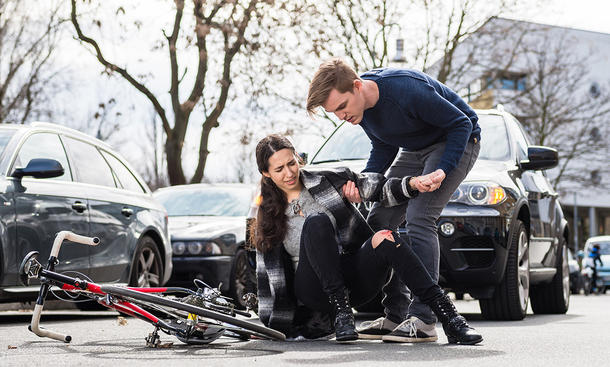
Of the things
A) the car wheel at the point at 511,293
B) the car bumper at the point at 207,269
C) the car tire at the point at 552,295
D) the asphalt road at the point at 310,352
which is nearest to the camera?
the asphalt road at the point at 310,352

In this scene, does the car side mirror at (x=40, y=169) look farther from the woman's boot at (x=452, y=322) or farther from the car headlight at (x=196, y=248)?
the car headlight at (x=196, y=248)

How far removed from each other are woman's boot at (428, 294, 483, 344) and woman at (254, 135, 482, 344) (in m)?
0.01

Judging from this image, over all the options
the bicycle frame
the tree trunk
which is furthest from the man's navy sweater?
the tree trunk

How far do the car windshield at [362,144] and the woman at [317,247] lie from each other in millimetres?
2724

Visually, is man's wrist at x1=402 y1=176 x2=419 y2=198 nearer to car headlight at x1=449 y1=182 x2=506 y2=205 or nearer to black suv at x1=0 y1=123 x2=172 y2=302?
car headlight at x1=449 y1=182 x2=506 y2=205

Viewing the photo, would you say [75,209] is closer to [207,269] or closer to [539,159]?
[207,269]

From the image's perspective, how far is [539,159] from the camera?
8469 millimetres

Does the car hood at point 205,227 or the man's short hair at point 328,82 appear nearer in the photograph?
the man's short hair at point 328,82

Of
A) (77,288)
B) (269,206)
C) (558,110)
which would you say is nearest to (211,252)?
(269,206)

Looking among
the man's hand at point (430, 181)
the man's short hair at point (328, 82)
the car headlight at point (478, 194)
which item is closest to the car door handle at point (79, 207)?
the car headlight at point (478, 194)

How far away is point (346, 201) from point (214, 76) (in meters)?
15.5

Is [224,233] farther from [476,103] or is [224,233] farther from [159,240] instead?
[476,103]

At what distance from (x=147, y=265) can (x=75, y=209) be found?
1.36 m

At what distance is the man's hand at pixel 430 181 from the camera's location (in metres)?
5.39
